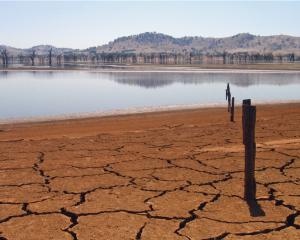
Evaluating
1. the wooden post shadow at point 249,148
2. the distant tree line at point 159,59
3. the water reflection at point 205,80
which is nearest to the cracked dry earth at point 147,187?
the wooden post shadow at point 249,148

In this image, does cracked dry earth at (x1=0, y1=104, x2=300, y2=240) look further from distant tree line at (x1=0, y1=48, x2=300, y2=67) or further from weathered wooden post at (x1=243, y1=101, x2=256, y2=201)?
distant tree line at (x1=0, y1=48, x2=300, y2=67)

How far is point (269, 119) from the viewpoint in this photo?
13.6m

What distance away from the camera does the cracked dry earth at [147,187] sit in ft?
15.1

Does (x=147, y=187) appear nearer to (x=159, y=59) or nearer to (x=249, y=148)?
(x=249, y=148)

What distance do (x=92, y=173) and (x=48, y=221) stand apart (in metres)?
2.18

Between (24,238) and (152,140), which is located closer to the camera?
(24,238)

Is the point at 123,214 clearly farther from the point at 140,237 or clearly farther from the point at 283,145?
the point at 283,145

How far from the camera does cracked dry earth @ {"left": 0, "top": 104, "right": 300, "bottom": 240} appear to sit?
4.61 meters

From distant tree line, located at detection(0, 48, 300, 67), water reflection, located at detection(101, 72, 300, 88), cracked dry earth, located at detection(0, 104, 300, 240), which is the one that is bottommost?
cracked dry earth, located at detection(0, 104, 300, 240)

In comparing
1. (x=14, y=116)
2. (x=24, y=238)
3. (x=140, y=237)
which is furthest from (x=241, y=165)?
(x=14, y=116)

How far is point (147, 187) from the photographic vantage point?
6.13m

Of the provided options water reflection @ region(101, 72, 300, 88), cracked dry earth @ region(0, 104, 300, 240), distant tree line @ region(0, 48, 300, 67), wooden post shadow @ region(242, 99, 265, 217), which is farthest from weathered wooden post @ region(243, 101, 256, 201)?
distant tree line @ region(0, 48, 300, 67)

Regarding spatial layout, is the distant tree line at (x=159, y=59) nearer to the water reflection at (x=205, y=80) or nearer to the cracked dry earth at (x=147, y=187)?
the water reflection at (x=205, y=80)

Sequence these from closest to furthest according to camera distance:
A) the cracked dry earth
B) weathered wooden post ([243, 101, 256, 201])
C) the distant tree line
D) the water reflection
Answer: the cracked dry earth < weathered wooden post ([243, 101, 256, 201]) < the water reflection < the distant tree line
